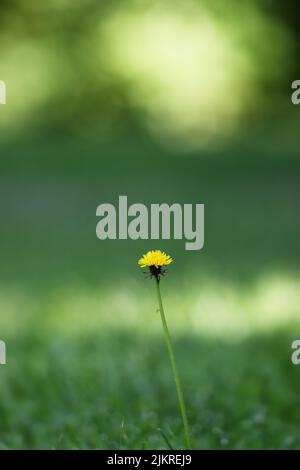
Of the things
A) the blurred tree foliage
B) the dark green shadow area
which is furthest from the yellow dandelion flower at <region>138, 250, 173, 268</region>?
the blurred tree foliage

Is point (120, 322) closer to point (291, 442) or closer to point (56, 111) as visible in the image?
point (291, 442)

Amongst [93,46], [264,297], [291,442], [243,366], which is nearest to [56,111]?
[93,46]

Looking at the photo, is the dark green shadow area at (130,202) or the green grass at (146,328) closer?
the green grass at (146,328)

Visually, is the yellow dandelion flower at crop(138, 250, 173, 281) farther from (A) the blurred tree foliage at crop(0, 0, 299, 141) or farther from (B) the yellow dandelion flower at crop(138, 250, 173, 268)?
(A) the blurred tree foliage at crop(0, 0, 299, 141)

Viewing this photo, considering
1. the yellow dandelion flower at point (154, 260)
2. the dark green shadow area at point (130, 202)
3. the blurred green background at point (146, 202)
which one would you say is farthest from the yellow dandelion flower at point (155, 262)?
the dark green shadow area at point (130, 202)

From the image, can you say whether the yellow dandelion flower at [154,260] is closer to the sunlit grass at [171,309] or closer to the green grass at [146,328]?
the green grass at [146,328]

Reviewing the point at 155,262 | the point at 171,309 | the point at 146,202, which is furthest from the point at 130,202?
the point at 155,262
